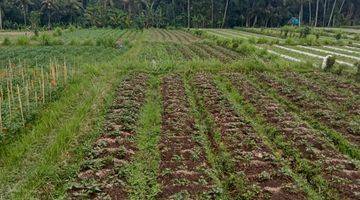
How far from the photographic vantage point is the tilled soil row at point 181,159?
20.8 feet

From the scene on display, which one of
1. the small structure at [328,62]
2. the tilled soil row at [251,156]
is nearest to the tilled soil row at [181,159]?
the tilled soil row at [251,156]

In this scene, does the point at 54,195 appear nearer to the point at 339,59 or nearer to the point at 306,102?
the point at 306,102

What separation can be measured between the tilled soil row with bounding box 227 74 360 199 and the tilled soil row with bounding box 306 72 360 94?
3.71 metres

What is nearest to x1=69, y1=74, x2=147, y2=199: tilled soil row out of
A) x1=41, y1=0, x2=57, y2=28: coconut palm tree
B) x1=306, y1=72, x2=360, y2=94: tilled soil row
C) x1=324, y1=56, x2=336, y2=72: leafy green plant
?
x1=306, y1=72, x2=360, y2=94: tilled soil row

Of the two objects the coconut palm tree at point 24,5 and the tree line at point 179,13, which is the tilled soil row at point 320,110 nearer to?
the tree line at point 179,13

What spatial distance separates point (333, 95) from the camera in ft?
41.4

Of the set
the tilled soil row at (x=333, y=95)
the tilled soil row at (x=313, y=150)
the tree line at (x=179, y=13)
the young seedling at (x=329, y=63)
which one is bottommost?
the tilled soil row at (x=313, y=150)

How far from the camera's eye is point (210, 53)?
25.9 metres

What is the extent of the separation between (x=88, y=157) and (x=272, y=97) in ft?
22.7

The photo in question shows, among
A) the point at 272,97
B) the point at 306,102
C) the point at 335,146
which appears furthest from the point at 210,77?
the point at 335,146

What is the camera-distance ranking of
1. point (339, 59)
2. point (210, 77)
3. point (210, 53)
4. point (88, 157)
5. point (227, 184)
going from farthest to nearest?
point (210, 53), point (339, 59), point (210, 77), point (88, 157), point (227, 184)

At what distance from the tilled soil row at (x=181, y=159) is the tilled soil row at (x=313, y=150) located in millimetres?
1906

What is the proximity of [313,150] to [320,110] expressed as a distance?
323cm

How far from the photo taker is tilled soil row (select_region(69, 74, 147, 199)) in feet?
20.4
